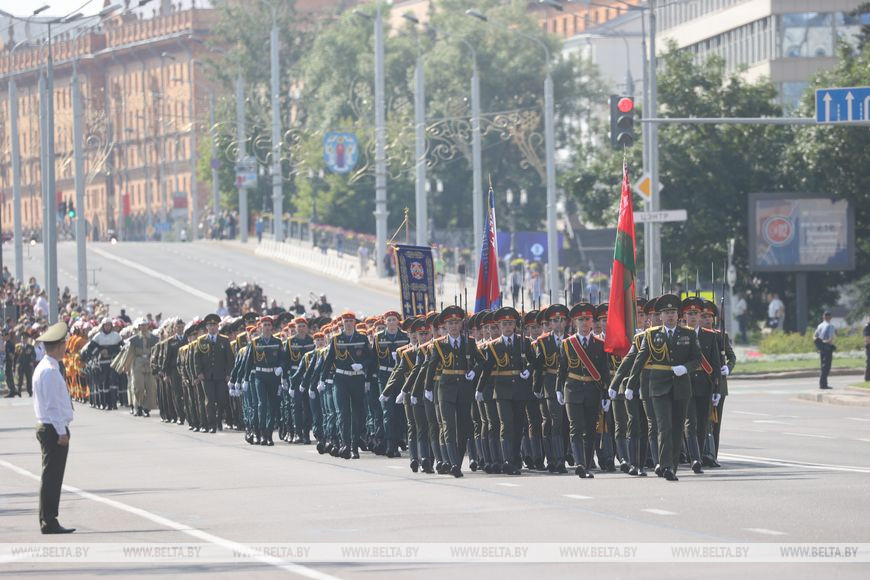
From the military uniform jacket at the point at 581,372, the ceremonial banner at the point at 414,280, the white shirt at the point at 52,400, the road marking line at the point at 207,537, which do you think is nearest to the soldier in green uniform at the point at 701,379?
the military uniform jacket at the point at 581,372

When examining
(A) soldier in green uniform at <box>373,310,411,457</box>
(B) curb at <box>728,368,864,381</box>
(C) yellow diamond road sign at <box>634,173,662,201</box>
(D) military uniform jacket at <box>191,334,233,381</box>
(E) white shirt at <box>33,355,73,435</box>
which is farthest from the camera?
(B) curb at <box>728,368,864,381</box>

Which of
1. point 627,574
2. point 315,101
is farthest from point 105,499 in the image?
point 315,101

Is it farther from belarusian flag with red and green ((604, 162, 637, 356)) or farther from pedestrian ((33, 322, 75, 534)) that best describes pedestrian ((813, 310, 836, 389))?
pedestrian ((33, 322, 75, 534))

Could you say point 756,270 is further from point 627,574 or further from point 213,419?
point 627,574

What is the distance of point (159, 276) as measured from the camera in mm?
89562

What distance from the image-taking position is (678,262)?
56.0 meters

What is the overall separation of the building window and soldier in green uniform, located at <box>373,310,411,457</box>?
56.5 meters

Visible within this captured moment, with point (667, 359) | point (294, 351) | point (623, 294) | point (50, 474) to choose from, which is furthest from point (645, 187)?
point (50, 474)

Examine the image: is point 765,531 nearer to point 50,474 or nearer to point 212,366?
point 50,474

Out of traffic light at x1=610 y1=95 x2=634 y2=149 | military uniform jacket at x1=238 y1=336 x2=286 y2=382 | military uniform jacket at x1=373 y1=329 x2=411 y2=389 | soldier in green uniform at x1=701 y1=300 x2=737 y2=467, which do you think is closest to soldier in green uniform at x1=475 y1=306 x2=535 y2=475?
soldier in green uniform at x1=701 y1=300 x2=737 y2=467

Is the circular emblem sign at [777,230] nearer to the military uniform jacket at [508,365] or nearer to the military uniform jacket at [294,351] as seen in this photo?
the military uniform jacket at [294,351]

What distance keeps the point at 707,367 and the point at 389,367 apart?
4940 mm

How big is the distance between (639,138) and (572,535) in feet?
148

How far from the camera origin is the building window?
258 feet
